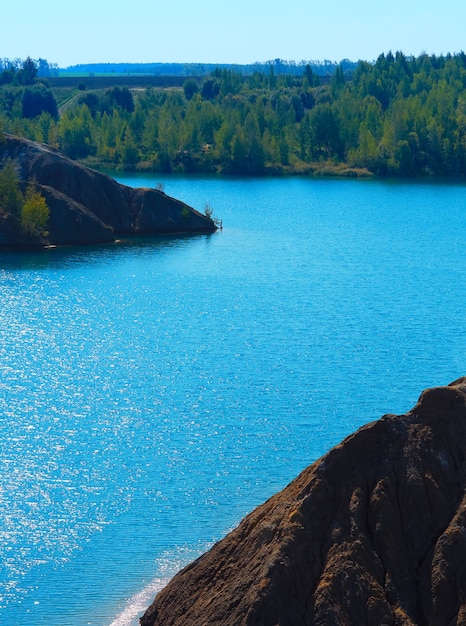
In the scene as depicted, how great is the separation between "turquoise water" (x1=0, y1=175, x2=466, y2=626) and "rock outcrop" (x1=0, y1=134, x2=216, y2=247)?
7.77 ft

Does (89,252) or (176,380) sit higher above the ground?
(89,252)

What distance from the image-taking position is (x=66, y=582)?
1057 inches

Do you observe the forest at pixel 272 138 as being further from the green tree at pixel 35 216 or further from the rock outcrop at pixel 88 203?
the green tree at pixel 35 216

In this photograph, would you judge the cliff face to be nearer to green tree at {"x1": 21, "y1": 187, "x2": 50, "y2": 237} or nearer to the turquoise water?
the turquoise water

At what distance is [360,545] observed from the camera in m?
19.0

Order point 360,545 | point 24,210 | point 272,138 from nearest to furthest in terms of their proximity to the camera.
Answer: point 360,545, point 24,210, point 272,138

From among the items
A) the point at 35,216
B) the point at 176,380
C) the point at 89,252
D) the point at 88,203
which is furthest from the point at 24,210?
the point at 176,380

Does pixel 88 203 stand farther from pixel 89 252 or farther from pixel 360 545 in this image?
pixel 360 545

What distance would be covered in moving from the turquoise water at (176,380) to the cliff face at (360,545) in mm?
A: 5657

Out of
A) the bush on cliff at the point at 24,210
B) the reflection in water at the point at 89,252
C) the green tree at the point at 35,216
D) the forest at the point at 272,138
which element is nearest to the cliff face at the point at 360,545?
the reflection in water at the point at 89,252

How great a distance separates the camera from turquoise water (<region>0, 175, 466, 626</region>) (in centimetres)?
2903

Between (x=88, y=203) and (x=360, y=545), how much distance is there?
70.6 m

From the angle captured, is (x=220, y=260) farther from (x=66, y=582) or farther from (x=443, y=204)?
(x=66, y=582)

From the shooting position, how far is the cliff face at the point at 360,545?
60.2 ft
